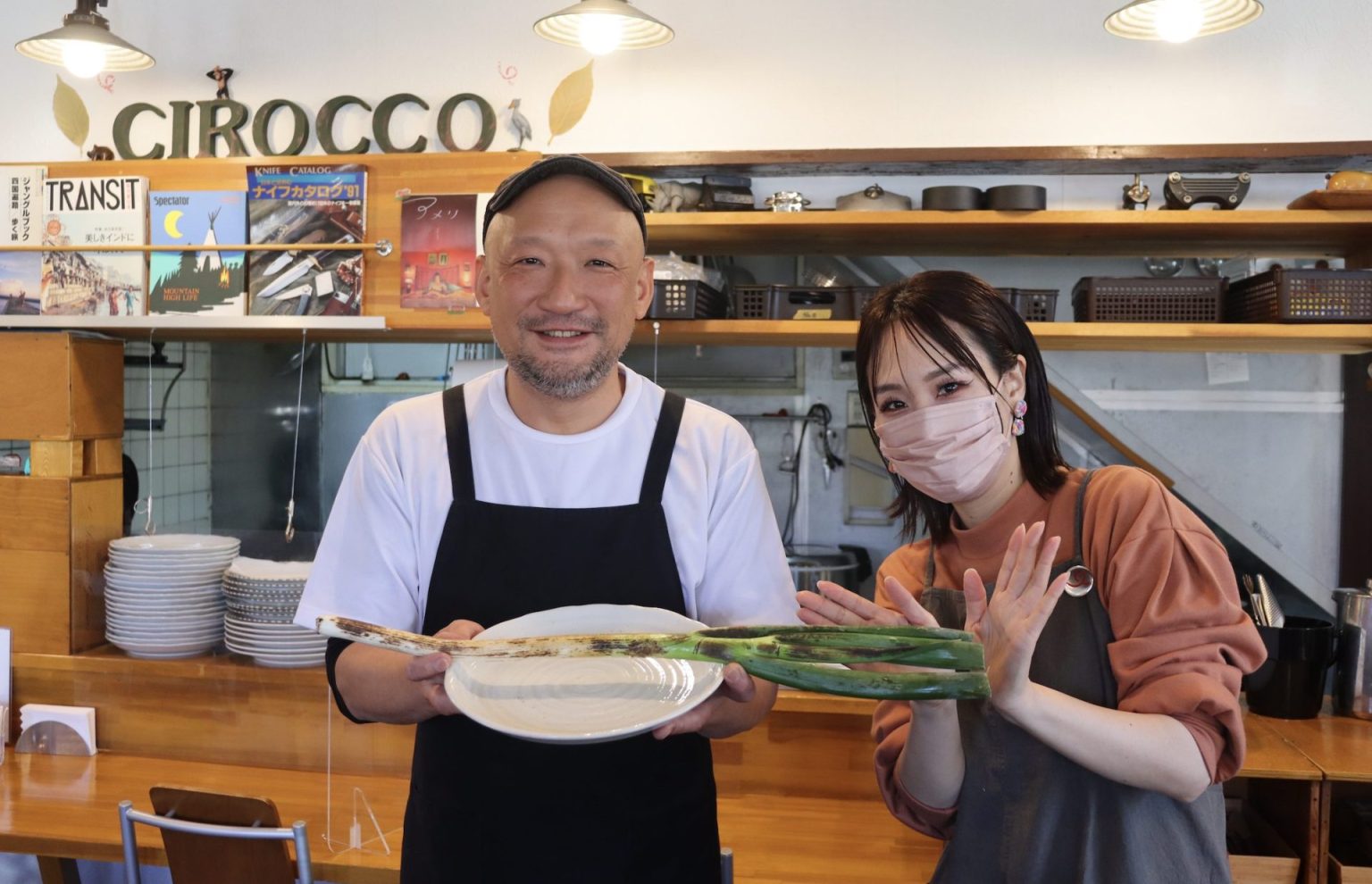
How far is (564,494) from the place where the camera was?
5.54 feet

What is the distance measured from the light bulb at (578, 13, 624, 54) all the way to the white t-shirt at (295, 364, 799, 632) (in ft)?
5.68

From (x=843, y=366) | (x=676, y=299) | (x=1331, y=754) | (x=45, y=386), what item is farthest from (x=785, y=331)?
(x=45, y=386)

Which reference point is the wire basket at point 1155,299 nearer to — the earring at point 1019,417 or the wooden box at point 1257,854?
the wooden box at point 1257,854

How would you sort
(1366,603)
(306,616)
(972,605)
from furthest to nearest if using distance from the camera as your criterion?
(1366,603)
(306,616)
(972,605)

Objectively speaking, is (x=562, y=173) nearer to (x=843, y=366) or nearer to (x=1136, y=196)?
(x=1136, y=196)

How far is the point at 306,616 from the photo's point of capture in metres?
1.59

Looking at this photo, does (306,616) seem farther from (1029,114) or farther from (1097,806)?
(1029,114)

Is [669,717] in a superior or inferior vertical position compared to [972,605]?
inferior

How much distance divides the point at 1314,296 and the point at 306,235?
289cm

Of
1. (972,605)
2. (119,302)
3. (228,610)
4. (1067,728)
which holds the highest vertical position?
(119,302)

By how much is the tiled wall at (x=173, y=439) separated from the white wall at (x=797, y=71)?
2.75 ft

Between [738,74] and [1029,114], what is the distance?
3.13 feet

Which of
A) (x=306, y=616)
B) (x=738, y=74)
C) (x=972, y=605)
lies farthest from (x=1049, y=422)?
(x=738, y=74)

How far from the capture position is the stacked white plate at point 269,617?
10.1 ft
